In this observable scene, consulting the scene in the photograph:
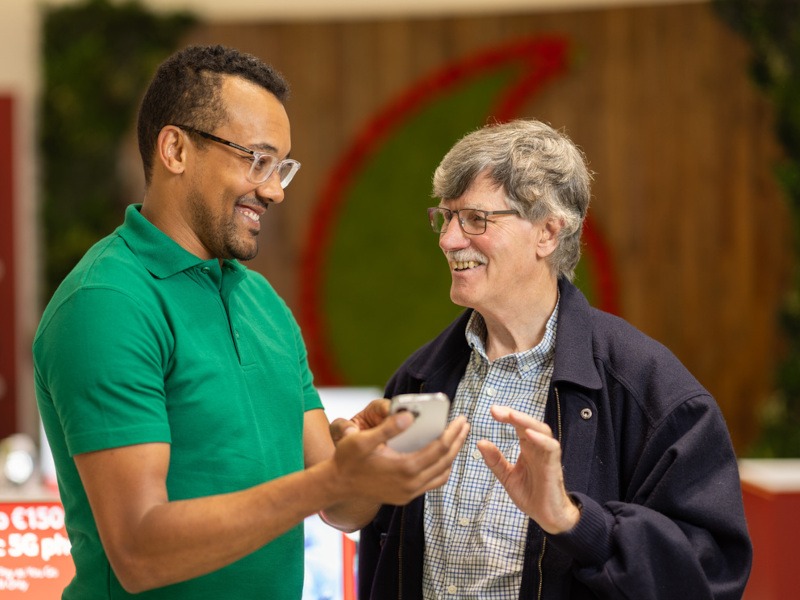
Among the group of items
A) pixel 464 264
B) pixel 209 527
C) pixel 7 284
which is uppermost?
pixel 464 264

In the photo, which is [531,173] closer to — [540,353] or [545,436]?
[540,353]

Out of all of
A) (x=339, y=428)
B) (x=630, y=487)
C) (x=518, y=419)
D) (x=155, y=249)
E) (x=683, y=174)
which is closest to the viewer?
(x=518, y=419)

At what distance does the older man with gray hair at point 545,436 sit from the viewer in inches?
71.1

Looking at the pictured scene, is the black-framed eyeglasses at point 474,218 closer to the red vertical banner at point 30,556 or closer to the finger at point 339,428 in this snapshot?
the finger at point 339,428

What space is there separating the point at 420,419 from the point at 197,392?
17.1 inches

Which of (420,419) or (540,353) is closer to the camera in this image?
(420,419)

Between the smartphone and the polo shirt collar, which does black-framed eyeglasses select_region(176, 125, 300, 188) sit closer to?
the polo shirt collar

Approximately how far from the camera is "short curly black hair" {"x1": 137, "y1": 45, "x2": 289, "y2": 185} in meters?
1.83

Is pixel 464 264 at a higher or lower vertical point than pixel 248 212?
lower

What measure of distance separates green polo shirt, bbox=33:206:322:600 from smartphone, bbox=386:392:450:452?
1.26 feet

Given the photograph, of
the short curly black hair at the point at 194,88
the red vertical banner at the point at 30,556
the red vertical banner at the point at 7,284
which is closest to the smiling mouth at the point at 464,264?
the short curly black hair at the point at 194,88

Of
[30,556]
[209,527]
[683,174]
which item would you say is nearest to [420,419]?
[209,527]

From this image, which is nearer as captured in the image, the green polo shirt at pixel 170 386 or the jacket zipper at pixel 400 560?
the green polo shirt at pixel 170 386

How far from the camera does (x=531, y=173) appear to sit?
214cm
